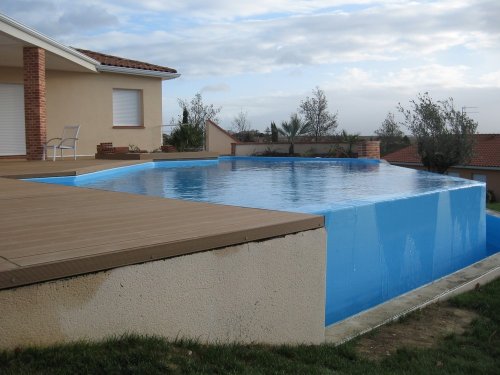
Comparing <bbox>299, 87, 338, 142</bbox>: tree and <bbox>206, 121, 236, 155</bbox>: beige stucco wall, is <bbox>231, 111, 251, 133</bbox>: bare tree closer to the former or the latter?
<bbox>299, 87, 338, 142</bbox>: tree

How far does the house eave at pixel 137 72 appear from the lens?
652 inches

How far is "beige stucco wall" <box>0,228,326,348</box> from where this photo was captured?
10.0ft

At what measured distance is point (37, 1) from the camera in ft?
56.0

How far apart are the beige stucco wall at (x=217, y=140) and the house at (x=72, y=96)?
19.9ft

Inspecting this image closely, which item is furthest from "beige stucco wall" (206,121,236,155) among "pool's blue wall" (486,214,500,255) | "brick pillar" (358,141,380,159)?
"pool's blue wall" (486,214,500,255)

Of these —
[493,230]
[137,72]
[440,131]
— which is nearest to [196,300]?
[493,230]

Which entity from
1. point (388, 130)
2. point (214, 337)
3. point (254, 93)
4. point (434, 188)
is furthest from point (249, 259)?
point (388, 130)

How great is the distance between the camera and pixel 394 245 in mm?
7371

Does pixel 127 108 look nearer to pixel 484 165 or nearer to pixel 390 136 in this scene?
pixel 484 165

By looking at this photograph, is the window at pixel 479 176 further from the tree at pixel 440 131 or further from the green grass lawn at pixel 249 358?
the green grass lawn at pixel 249 358

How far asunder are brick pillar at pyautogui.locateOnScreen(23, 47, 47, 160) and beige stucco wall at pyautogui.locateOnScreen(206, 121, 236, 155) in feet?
39.7

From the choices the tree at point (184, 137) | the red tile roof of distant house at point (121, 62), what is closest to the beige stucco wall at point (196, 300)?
the red tile roof of distant house at point (121, 62)

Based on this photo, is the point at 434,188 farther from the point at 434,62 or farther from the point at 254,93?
the point at 254,93

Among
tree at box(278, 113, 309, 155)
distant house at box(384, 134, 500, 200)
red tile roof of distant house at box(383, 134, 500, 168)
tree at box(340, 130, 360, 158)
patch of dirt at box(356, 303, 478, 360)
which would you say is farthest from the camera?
red tile roof of distant house at box(383, 134, 500, 168)
